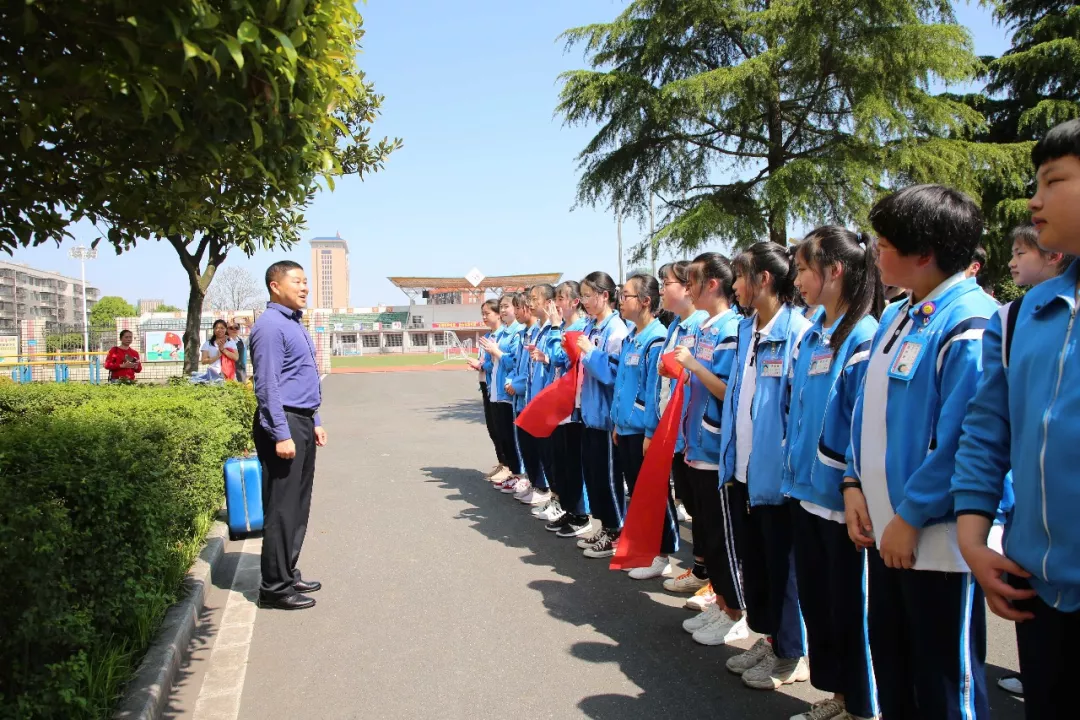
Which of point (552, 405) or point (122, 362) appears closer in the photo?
point (552, 405)

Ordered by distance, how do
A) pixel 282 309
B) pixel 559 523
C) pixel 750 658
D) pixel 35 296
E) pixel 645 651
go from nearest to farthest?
pixel 750 658, pixel 645 651, pixel 282 309, pixel 559 523, pixel 35 296

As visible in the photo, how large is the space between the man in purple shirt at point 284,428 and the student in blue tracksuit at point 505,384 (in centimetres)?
314

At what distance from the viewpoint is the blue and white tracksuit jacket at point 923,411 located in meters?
2.21

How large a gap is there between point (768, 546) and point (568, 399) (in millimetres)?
3021

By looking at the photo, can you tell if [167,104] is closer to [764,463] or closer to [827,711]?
[764,463]

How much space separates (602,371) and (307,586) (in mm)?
2646

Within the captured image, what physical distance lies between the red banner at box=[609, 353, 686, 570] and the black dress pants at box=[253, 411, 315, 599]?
7.05ft

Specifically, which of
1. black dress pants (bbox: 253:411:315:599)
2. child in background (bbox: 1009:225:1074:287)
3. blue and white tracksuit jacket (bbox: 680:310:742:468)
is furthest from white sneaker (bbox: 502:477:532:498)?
child in background (bbox: 1009:225:1074:287)

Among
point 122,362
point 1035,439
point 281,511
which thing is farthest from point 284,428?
point 122,362

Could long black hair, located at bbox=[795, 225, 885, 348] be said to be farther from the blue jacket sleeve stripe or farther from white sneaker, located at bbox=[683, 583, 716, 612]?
white sneaker, located at bbox=[683, 583, 716, 612]

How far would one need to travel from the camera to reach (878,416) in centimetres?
250

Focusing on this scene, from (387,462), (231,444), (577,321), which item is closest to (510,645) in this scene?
(577,321)

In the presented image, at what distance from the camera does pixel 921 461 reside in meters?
2.39

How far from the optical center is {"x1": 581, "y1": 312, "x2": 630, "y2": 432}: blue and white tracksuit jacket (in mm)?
5844
